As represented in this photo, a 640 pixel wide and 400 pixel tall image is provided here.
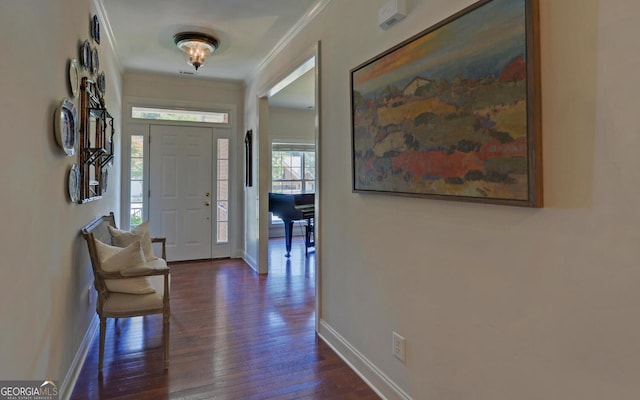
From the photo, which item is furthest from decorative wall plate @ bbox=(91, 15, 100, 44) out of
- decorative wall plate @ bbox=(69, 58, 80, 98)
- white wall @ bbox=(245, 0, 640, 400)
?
white wall @ bbox=(245, 0, 640, 400)

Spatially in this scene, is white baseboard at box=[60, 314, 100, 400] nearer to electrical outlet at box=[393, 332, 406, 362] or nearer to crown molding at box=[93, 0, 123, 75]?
electrical outlet at box=[393, 332, 406, 362]

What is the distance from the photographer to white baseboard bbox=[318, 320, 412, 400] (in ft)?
6.62

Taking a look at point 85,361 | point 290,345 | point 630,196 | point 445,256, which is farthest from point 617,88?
point 85,361

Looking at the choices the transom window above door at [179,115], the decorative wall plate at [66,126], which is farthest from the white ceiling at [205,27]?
the decorative wall plate at [66,126]

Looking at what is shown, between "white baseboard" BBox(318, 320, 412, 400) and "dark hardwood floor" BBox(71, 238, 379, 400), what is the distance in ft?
0.15

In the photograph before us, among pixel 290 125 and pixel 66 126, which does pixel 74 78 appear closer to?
pixel 66 126

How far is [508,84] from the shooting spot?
4.25 ft

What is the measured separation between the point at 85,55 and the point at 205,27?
1.33 meters

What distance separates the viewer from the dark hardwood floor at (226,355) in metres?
2.14

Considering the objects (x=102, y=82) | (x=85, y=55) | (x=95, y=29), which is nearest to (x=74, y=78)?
(x=85, y=55)

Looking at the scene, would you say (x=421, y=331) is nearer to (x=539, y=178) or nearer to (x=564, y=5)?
(x=539, y=178)

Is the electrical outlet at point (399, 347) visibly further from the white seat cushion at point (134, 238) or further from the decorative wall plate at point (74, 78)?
the decorative wall plate at point (74, 78)

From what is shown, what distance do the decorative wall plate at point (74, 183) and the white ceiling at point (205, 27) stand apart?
1669mm

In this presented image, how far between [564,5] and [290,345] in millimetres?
2597
